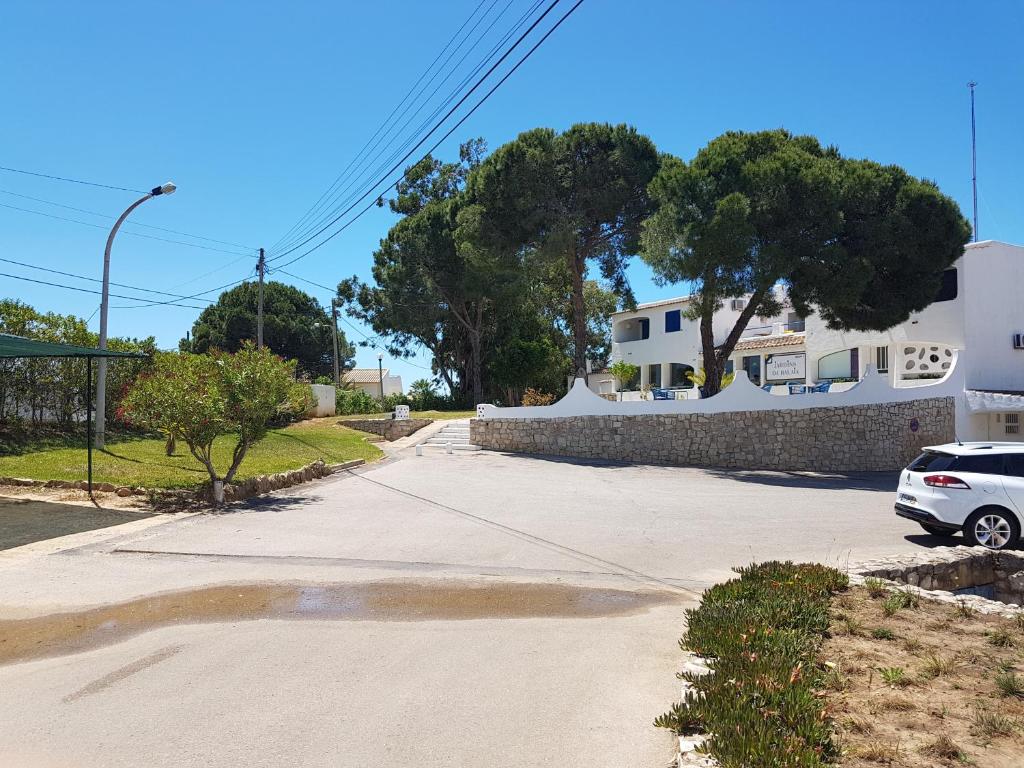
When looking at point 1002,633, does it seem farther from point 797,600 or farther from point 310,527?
point 310,527

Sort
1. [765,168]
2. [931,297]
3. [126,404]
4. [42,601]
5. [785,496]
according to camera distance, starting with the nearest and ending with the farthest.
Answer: [42,601]
[126,404]
[785,496]
[765,168]
[931,297]

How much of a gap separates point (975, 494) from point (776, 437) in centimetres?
1376

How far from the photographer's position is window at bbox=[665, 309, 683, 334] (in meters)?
40.2

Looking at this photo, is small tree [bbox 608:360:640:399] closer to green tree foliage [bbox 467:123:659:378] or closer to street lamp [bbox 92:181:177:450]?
green tree foliage [bbox 467:123:659:378]

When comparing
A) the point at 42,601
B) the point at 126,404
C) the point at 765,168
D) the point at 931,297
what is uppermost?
the point at 765,168

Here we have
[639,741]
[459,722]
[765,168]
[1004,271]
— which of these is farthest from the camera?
[1004,271]

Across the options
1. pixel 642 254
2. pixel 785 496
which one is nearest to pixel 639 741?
pixel 785 496

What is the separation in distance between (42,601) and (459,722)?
5475 millimetres

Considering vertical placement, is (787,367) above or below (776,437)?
above

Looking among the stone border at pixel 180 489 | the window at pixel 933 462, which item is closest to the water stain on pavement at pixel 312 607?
the window at pixel 933 462

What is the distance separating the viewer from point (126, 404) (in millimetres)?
13680

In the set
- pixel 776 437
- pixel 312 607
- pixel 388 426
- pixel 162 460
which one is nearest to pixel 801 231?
pixel 776 437

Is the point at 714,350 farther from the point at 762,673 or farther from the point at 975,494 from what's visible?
the point at 762,673

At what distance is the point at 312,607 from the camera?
7496 mm
